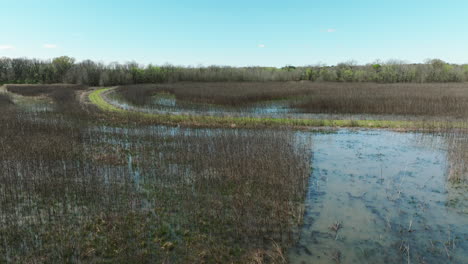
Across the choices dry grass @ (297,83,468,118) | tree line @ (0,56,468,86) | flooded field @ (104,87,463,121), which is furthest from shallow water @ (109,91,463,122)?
tree line @ (0,56,468,86)

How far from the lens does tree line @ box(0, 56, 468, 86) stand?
A: 48062mm

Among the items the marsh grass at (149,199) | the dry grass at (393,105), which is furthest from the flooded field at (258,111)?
the marsh grass at (149,199)

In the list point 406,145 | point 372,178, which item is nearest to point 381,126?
point 406,145

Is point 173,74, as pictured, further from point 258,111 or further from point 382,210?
point 382,210

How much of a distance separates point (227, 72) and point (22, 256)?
162 feet

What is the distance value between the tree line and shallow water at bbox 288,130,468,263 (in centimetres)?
4238

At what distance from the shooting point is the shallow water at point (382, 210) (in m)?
5.30

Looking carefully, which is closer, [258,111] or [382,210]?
[382,210]

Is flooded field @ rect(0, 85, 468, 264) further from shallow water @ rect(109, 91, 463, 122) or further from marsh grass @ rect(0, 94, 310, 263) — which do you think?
shallow water @ rect(109, 91, 463, 122)

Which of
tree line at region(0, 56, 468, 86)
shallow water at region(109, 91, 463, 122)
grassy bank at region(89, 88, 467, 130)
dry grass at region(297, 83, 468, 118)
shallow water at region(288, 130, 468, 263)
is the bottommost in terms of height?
shallow water at region(288, 130, 468, 263)

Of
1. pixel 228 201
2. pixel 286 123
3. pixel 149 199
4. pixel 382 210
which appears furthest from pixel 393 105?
pixel 149 199

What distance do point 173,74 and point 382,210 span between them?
49.9 meters

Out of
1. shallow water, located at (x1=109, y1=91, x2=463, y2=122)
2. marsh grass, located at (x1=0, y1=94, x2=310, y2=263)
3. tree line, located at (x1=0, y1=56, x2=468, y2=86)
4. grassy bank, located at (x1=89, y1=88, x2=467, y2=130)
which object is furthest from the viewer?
tree line, located at (x1=0, y1=56, x2=468, y2=86)

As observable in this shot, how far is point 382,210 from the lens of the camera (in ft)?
22.7
